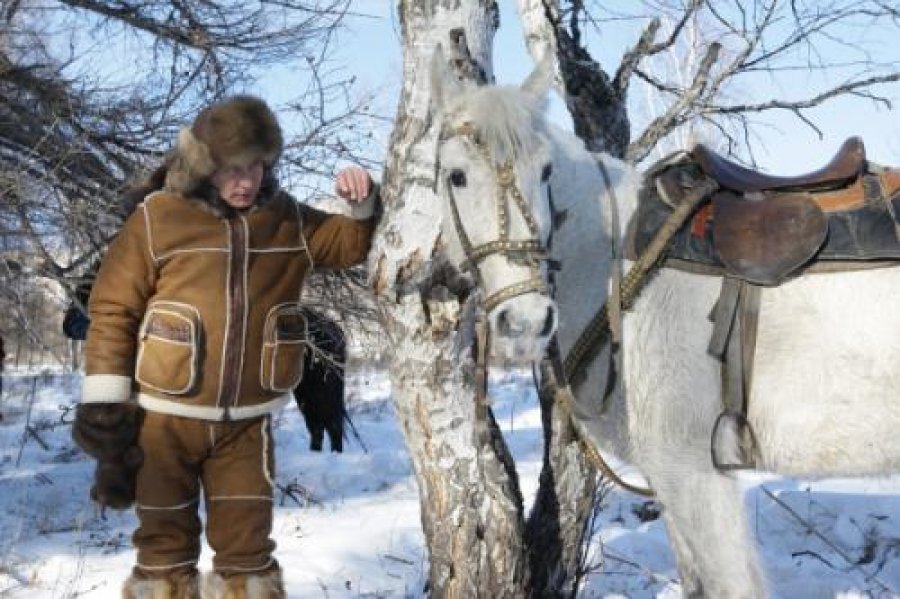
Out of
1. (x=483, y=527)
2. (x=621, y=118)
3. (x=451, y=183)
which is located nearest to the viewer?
(x=451, y=183)

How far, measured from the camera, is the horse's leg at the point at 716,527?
2971 millimetres

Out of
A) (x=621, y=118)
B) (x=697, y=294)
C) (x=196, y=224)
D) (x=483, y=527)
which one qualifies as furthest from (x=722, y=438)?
(x=621, y=118)

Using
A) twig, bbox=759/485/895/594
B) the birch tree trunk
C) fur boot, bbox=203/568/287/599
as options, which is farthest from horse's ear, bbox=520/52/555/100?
twig, bbox=759/485/895/594

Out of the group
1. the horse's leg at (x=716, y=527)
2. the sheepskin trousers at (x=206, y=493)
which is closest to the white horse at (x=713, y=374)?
the horse's leg at (x=716, y=527)

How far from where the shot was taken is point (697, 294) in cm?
308

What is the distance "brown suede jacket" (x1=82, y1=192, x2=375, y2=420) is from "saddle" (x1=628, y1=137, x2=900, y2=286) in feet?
4.19

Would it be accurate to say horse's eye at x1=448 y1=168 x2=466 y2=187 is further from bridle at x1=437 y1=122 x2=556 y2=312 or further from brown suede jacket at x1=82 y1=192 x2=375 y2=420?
brown suede jacket at x1=82 y1=192 x2=375 y2=420

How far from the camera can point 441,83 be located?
299 cm

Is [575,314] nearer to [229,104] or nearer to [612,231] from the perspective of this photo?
[612,231]

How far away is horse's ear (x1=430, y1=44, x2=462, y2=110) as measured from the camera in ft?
9.77

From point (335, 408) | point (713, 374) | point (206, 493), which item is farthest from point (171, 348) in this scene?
point (335, 408)

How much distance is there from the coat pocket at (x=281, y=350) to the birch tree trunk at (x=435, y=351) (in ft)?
1.28

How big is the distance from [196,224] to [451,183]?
0.90 meters

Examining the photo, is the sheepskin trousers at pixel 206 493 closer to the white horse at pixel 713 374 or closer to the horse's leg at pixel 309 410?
the white horse at pixel 713 374
